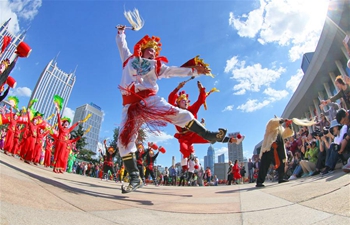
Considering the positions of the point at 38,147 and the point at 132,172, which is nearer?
the point at 132,172

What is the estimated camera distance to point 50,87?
92125mm

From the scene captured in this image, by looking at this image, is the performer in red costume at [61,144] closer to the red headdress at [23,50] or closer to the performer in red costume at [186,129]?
the red headdress at [23,50]

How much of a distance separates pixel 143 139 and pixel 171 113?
0.82 m

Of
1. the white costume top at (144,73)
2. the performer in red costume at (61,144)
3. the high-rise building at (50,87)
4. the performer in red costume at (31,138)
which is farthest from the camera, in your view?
the high-rise building at (50,87)

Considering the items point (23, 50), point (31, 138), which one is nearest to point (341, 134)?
point (23, 50)

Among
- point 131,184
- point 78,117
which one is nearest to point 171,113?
point 131,184

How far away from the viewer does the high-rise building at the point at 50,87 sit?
87750mm

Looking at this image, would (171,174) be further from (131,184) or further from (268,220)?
(268,220)

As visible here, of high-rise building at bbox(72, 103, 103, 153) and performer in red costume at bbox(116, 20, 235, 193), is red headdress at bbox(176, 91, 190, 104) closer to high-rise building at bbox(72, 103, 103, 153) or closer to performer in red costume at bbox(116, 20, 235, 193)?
performer in red costume at bbox(116, 20, 235, 193)

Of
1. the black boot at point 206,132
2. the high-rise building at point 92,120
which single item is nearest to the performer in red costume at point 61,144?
the black boot at point 206,132

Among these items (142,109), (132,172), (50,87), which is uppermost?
(50,87)

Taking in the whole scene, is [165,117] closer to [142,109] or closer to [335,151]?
[142,109]

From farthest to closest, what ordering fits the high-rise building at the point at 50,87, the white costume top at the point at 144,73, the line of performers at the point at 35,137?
the high-rise building at the point at 50,87, the line of performers at the point at 35,137, the white costume top at the point at 144,73

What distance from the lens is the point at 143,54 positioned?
3189 mm
